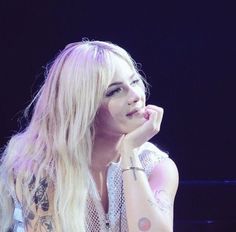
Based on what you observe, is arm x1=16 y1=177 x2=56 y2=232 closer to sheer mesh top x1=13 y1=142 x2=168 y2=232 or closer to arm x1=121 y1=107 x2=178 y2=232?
sheer mesh top x1=13 y1=142 x2=168 y2=232

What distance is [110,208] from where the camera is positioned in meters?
1.76

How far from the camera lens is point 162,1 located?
256cm

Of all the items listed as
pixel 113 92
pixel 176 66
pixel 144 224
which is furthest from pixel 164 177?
pixel 176 66

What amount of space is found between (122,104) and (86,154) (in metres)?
0.21

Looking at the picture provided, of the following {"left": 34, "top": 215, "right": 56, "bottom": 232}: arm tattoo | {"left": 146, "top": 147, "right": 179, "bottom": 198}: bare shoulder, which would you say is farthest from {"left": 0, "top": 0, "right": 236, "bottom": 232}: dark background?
{"left": 34, "top": 215, "right": 56, "bottom": 232}: arm tattoo

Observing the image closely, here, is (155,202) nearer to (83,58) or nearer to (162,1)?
(83,58)

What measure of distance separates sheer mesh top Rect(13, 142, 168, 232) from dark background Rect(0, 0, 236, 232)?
83 centimetres

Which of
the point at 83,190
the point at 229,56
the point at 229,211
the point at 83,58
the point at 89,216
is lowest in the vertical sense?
the point at 229,211

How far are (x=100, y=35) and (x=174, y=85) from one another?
0.45 metres

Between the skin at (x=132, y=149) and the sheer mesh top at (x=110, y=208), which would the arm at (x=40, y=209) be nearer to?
the sheer mesh top at (x=110, y=208)

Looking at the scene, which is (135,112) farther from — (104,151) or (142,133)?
(104,151)

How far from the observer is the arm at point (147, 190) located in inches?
62.5

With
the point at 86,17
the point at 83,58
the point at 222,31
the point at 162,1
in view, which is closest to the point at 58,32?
the point at 86,17

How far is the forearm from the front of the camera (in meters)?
1.58
